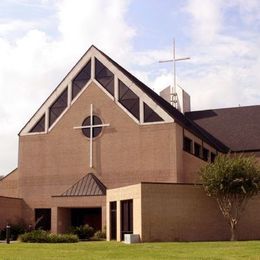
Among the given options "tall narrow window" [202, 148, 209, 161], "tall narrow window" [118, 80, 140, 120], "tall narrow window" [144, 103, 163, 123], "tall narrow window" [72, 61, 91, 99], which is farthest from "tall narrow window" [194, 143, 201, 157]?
"tall narrow window" [72, 61, 91, 99]

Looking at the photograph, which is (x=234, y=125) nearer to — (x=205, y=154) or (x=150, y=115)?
(x=205, y=154)

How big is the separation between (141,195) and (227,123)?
23.6m

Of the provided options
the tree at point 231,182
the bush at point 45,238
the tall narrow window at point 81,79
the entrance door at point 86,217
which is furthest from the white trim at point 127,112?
the bush at point 45,238

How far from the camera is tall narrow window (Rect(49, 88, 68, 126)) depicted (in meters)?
48.7

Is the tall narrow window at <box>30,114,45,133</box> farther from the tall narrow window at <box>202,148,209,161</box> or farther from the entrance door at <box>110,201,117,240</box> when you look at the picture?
the tall narrow window at <box>202,148,209,161</box>

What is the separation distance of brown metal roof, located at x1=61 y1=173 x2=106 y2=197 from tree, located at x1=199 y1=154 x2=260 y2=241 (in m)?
9.34

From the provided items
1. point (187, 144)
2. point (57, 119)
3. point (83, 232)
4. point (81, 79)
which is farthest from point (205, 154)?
point (83, 232)

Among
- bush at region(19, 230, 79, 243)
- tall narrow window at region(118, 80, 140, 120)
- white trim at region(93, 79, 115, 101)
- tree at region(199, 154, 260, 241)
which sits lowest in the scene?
bush at region(19, 230, 79, 243)

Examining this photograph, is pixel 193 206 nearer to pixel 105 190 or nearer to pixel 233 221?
pixel 233 221

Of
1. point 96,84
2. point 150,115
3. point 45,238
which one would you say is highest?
point 96,84

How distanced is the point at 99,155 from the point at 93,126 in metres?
2.52

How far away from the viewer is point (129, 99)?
1805 inches

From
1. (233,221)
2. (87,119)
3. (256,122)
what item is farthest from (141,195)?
(256,122)

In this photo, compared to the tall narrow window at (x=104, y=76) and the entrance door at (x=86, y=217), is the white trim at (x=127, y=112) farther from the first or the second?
the entrance door at (x=86, y=217)
